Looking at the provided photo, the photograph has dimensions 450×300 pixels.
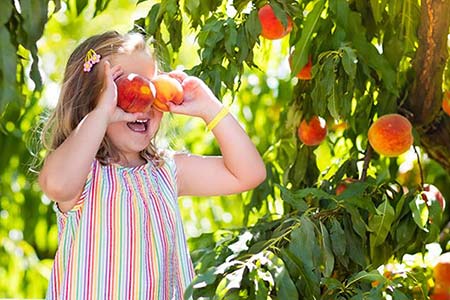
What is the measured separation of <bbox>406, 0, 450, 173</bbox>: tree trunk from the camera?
216cm

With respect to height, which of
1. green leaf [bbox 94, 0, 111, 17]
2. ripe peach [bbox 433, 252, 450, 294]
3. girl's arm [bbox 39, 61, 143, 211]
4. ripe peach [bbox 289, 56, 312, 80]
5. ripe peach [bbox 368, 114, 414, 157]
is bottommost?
ripe peach [bbox 433, 252, 450, 294]

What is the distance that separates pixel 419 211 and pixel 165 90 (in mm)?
541

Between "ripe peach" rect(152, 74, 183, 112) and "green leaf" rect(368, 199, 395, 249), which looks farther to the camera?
"green leaf" rect(368, 199, 395, 249)

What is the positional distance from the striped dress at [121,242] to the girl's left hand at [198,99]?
5.6 inches

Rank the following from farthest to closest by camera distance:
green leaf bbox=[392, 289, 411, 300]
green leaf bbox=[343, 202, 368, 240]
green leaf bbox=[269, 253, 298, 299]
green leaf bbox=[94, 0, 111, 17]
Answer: green leaf bbox=[94, 0, 111, 17]
green leaf bbox=[343, 202, 368, 240]
green leaf bbox=[392, 289, 411, 300]
green leaf bbox=[269, 253, 298, 299]

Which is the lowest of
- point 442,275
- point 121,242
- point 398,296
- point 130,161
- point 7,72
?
point 442,275

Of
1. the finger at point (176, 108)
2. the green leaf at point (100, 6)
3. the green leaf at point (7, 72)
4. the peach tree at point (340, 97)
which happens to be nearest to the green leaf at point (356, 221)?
the peach tree at point (340, 97)

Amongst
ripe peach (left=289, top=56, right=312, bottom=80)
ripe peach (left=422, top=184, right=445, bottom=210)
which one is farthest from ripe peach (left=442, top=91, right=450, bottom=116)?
ripe peach (left=289, top=56, right=312, bottom=80)

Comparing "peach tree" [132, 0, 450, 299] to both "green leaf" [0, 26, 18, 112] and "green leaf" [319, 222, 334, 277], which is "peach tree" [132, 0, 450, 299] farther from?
"green leaf" [0, 26, 18, 112]

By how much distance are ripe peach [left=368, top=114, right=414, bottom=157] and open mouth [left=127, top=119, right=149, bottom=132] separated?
20.0 inches

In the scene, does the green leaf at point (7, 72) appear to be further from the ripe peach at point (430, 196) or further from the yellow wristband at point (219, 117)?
the ripe peach at point (430, 196)

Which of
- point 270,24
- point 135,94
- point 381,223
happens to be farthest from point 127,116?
point 381,223

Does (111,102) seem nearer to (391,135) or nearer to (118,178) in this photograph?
(118,178)

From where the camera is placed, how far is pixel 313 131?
2410mm
